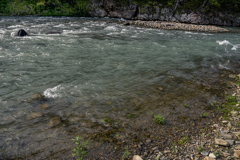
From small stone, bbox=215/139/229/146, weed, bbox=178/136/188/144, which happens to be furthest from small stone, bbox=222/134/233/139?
weed, bbox=178/136/188/144

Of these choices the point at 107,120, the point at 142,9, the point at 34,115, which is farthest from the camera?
the point at 142,9

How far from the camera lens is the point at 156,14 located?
4650 centimetres

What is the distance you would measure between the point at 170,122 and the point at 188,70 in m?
6.80

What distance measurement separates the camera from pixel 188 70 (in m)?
11.5

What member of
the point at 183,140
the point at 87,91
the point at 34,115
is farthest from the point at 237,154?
the point at 34,115

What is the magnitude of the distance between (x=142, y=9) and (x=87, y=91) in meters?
46.3

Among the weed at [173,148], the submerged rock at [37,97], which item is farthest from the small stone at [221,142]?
the submerged rock at [37,97]

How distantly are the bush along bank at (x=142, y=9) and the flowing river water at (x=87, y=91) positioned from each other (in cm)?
3471

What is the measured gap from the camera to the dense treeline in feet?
143

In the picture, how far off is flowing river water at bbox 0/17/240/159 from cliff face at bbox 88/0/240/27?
111 feet

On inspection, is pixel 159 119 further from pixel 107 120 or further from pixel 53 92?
pixel 53 92

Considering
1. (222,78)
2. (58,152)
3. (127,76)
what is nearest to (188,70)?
(222,78)

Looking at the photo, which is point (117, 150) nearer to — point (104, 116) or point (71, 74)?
point (104, 116)

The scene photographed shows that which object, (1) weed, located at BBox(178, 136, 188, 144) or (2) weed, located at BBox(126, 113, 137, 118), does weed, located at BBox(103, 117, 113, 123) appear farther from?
(1) weed, located at BBox(178, 136, 188, 144)
